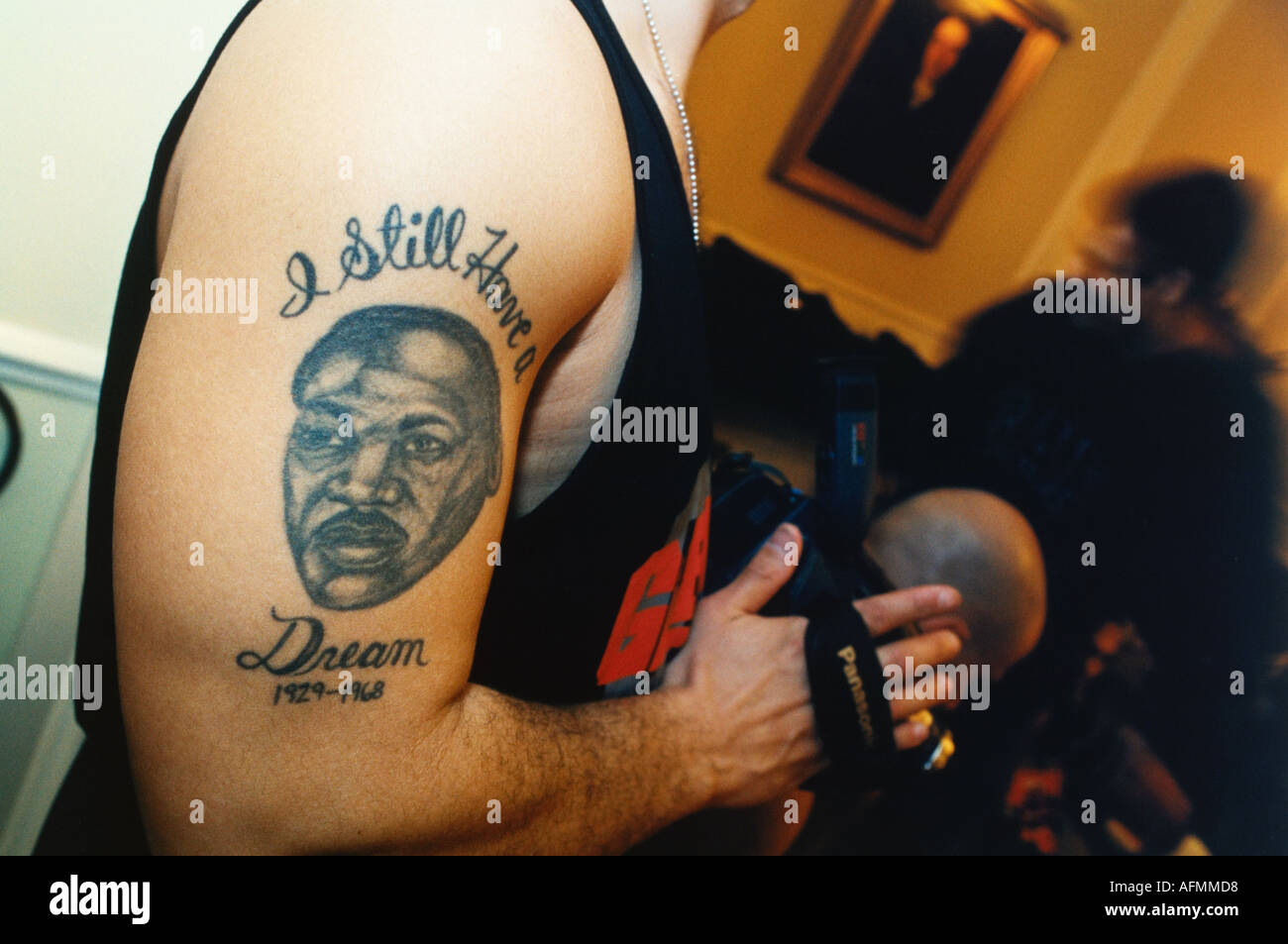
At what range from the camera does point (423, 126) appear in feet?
1.01

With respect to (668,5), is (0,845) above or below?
below

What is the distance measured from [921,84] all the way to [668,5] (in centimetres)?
67

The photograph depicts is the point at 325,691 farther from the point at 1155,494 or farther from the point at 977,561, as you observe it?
the point at 1155,494

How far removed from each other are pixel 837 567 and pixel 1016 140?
0.86 m

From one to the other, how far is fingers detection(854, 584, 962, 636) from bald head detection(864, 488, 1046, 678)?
171 millimetres

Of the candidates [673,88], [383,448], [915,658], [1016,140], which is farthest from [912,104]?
[383,448]

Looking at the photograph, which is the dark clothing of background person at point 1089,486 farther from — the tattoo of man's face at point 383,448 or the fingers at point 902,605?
the tattoo of man's face at point 383,448

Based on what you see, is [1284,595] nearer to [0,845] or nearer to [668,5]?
[668,5]

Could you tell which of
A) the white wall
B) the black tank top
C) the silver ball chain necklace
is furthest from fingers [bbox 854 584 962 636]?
the white wall

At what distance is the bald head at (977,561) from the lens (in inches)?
39.0

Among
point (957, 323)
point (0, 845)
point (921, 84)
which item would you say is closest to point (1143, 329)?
point (957, 323)

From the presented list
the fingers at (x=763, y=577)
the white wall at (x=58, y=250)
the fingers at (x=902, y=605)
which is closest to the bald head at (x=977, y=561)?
the fingers at (x=902, y=605)

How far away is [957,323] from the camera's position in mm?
1164

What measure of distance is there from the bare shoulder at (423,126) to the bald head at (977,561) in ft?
2.56
